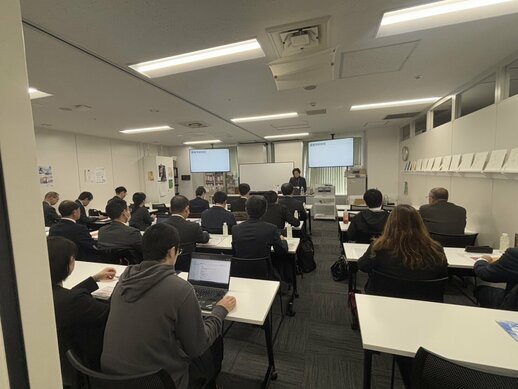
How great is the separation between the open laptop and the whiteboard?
267 inches

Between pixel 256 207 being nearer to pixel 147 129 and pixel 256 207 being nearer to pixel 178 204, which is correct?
pixel 178 204

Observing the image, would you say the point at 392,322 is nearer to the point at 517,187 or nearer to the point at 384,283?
the point at 384,283

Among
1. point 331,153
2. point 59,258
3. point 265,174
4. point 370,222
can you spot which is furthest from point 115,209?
point 265,174

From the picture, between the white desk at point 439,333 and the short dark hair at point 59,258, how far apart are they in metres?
1.67

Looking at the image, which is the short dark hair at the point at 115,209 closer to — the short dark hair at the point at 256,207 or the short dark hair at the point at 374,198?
the short dark hair at the point at 256,207

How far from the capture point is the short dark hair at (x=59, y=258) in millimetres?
1368

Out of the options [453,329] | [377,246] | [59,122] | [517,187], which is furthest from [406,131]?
[59,122]

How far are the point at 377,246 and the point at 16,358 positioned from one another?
1979 mm

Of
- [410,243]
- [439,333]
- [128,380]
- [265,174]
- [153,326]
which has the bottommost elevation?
[439,333]

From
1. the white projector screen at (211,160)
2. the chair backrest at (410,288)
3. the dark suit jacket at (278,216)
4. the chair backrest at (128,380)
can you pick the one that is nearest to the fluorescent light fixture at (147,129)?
the white projector screen at (211,160)

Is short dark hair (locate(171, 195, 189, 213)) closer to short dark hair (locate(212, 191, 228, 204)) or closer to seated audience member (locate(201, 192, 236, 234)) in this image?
seated audience member (locate(201, 192, 236, 234))

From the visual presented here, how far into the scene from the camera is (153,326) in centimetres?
111

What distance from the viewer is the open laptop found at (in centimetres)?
181

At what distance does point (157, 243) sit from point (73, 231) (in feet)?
7.61
